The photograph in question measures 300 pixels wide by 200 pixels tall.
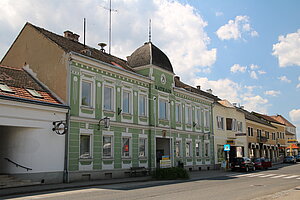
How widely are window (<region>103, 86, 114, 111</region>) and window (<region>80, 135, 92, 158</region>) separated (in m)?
2.88

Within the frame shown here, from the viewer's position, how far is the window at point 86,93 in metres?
22.2

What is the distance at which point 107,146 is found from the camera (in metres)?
23.8

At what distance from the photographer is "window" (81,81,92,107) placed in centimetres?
2222

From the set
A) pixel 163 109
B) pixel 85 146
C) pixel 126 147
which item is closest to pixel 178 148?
pixel 163 109

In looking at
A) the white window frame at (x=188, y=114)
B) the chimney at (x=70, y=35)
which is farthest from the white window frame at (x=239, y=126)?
the chimney at (x=70, y=35)

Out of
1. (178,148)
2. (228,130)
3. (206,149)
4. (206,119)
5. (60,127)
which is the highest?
(206,119)

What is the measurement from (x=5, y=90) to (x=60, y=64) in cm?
463

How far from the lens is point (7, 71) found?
68.7ft

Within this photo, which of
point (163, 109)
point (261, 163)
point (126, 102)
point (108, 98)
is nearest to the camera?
point (108, 98)

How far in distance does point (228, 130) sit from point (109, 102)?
22.9 meters

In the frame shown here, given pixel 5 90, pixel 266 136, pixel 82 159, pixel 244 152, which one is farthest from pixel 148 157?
pixel 266 136

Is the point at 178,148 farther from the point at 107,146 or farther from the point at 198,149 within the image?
the point at 107,146

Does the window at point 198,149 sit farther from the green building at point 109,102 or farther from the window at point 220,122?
the window at point 220,122

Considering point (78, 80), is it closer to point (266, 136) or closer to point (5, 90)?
point (5, 90)
